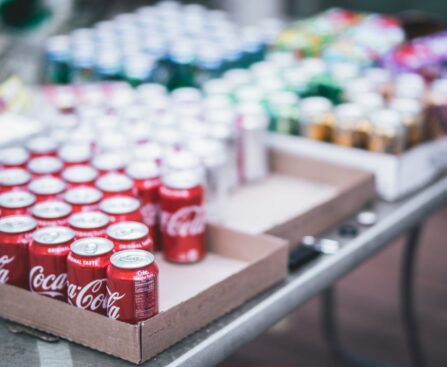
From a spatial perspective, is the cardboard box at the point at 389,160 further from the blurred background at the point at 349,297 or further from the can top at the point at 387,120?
the blurred background at the point at 349,297

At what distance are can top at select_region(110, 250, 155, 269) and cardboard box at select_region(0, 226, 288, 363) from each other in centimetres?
9

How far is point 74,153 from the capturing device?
1682 millimetres

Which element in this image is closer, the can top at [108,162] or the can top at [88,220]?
the can top at [88,220]

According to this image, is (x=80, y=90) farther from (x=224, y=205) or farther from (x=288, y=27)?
(x=288, y=27)

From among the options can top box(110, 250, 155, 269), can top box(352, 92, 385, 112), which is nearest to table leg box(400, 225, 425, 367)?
can top box(352, 92, 385, 112)

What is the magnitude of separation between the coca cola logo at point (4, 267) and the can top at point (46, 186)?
0.64 feet

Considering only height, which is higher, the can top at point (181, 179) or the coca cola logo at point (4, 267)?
the can top at point (181, 179)

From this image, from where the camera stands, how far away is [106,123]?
190 centimetres

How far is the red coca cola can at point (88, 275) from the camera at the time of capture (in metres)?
1.24

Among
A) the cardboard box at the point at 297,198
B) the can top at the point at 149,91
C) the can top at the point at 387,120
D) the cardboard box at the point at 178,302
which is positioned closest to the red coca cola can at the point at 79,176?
the cardboard box at the point at 178,302

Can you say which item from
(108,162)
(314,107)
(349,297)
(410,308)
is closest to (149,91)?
(314,107)

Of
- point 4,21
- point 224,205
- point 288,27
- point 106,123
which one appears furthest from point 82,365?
point 288,27

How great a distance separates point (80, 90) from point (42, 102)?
0.13m

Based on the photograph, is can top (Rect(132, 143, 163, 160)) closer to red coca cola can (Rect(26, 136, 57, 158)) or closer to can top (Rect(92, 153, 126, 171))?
can top (Rect(92, 153, 126, 171))
